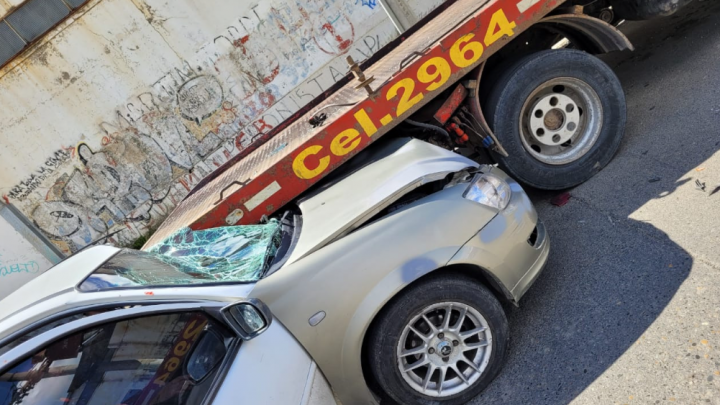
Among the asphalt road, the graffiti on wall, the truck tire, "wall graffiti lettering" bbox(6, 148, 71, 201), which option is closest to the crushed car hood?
the truck tire

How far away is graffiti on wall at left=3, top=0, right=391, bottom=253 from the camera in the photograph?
902 centimetres

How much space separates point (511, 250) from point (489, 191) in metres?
0.37

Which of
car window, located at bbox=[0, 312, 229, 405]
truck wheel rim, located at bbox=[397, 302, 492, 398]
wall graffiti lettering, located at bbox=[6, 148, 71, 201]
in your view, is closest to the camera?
car window, located at bbox=[0, 312, 229, 405]

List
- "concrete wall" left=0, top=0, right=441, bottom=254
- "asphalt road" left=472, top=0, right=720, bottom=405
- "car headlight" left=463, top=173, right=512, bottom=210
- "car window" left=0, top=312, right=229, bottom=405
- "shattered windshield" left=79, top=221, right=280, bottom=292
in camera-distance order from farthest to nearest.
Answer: "concrete wall" left=0, top=0, right=441, bottom=254 < "car headlight" left=463, top=173, right=512, bottom=210 < "asphalt road" left=472, top=0, right=720, bottom=405 < "shattered windshield" left=79, top=221, right=280, bottom=292 < "car window" left=0, top=312, right=229, bottom=405

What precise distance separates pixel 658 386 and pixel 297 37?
818 cm

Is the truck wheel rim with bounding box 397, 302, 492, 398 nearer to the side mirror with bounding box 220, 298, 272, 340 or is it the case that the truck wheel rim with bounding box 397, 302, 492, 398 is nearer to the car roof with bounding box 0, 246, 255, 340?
the side mirror with bounding box 220, 298, 272, 340

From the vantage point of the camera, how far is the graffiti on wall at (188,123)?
9.02 metres

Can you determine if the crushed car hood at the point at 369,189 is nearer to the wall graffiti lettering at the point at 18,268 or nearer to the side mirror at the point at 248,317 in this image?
the side mirror at the point at 248,317

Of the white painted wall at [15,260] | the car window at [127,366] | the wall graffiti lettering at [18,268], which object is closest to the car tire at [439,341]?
the car window at [127,366]

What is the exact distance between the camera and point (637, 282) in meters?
3.09

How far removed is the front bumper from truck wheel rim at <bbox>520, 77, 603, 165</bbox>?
4.25 ft

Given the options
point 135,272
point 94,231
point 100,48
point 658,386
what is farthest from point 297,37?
point 658,386

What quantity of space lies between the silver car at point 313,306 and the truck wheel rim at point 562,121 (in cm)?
121

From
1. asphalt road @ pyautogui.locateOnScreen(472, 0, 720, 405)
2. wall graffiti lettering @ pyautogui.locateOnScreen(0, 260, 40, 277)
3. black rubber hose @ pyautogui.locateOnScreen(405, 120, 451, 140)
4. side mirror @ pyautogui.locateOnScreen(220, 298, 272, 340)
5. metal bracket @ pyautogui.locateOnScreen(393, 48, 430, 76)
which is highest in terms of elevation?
wall graffiti lettering @ pyautogui.locateOnScreen(0, 260, 40, 277)
